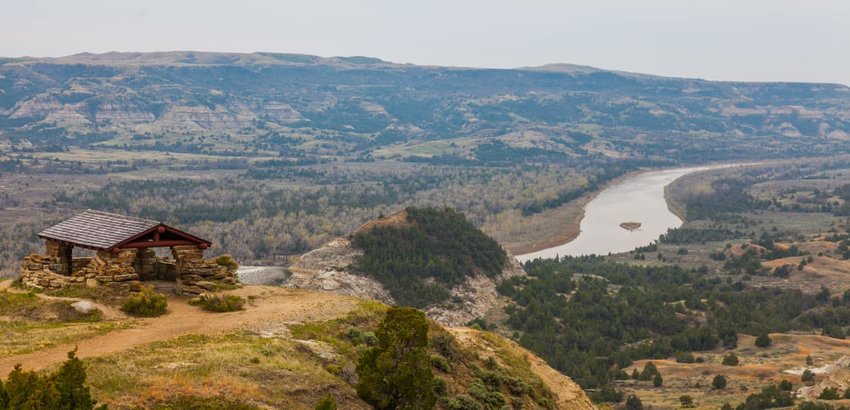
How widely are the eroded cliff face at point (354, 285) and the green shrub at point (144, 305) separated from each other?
4603 cm

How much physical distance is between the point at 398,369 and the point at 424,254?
235ft

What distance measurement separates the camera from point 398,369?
2538 cm

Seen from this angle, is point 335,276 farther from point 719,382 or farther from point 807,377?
point 807,377

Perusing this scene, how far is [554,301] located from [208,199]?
422 ft

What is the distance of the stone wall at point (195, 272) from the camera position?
1348 inches

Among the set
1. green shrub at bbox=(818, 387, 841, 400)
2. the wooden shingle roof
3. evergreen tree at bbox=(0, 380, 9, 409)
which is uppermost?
the wooden shingle roof

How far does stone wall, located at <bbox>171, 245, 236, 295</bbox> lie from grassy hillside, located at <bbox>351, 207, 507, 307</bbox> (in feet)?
→ 164

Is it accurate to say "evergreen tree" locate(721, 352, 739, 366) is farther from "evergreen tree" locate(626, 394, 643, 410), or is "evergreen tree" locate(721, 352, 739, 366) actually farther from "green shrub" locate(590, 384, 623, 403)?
"evergreen tree" locate(626, 394, 643, 410)

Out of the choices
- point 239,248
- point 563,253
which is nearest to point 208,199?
point 239,248

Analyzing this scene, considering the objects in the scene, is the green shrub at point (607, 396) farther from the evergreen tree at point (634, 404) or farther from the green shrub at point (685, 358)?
the green shrub at point (685, 358)

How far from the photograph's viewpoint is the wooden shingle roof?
1266 inches

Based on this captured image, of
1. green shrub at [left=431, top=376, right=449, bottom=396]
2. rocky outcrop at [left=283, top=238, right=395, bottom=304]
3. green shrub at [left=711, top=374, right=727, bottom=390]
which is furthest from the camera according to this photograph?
rocky outcrop at [left=283, top=238, right=395, bottom=304]

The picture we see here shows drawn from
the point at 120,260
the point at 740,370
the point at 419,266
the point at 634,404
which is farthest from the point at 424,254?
the point at 120,260

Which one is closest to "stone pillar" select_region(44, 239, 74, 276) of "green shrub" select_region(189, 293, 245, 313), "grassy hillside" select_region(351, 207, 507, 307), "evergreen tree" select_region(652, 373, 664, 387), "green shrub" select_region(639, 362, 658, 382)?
"green shrub" select_region(189, 293, 245, 313)
